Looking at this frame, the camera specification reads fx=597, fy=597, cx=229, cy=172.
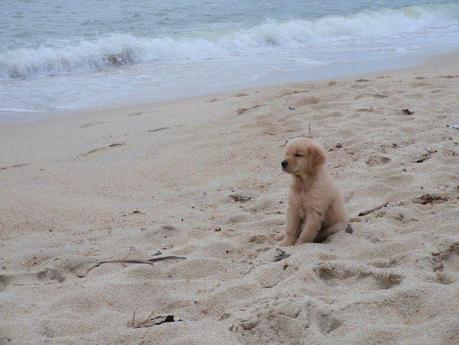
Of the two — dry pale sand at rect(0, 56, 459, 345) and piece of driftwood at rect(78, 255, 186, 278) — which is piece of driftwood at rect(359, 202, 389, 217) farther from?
piece of driftwood at rect(78, 255, 186, 278)

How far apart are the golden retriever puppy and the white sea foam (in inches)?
377

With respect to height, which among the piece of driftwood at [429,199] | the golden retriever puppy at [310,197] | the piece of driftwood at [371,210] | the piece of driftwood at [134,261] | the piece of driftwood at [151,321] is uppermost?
the golden retriever puppy at [310,197]

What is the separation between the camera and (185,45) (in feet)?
49.3

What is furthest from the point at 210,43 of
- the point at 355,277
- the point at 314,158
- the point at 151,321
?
the point at 151,321

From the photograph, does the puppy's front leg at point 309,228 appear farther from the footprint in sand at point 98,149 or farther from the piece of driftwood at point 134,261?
the footprint in sand at point 98,149

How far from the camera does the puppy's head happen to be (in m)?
4.13

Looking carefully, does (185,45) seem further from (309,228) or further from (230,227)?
(309,228)

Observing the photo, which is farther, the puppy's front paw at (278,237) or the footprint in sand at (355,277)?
the puppy's front paw at (278,237)

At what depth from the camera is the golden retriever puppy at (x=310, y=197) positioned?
13.4 feet

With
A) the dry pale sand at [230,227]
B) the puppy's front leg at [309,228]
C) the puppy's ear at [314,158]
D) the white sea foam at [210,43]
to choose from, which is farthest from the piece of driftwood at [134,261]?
the white sea foam at [210,43]

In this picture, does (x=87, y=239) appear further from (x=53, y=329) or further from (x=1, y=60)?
(x=1, y=60)

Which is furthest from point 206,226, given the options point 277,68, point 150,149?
point 277,68

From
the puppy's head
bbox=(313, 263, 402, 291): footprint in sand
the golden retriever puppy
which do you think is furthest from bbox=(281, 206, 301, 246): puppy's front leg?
bbox=(313, 263, 402, 291): footprint in sand

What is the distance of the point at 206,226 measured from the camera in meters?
4.54
